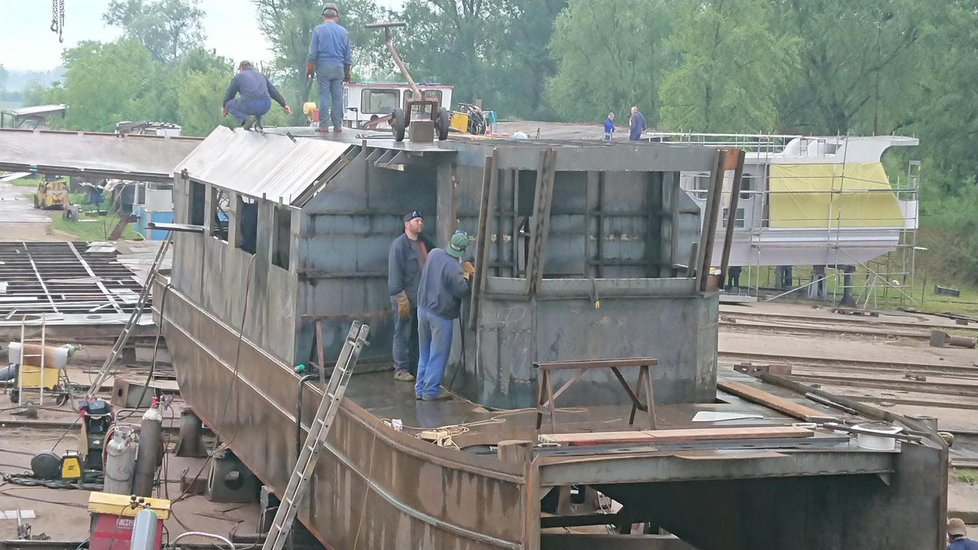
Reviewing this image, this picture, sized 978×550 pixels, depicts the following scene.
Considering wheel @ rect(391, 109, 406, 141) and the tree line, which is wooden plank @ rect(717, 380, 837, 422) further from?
the tree line

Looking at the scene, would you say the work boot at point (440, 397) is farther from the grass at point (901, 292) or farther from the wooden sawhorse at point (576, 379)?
the grass at point (901, 292)

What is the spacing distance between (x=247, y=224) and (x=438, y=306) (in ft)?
13.7

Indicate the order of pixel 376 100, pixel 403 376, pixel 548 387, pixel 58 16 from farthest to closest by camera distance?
pixel 58 16 → pixel 376 100 → pixel 403 376 → pixel 548 387

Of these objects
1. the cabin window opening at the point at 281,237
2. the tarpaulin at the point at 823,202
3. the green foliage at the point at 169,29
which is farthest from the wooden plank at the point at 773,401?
the green foliage at the point at 169,29

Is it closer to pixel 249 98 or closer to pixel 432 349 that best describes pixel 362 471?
pixel 432 349

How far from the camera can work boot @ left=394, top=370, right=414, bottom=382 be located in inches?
473

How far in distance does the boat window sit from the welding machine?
1502cm

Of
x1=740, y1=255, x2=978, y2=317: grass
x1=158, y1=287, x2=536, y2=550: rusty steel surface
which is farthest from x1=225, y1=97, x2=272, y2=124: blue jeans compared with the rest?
x1=740, y1=255, x2=978, y2=317: grass

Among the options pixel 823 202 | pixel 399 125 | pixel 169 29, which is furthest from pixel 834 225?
pixel 169 29

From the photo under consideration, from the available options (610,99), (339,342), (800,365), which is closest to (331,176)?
(339,342)

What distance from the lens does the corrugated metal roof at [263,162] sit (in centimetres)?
1256

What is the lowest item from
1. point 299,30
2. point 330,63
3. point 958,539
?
point 958,539

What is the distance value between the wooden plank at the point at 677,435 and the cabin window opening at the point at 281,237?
15.2 ft

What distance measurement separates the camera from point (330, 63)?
17.0 m
